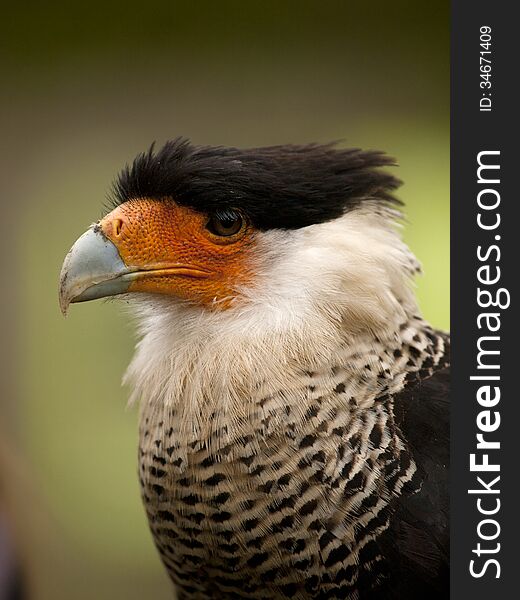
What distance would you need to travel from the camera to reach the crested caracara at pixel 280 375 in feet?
2.70

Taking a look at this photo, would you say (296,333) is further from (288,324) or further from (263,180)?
(263,180)

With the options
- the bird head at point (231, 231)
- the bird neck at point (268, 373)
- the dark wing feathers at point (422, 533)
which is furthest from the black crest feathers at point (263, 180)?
the dark wing feathers at point (422, 533)

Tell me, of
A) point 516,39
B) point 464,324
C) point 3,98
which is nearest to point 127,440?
point 3,98

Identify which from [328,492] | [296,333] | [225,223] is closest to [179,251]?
→ [225,223]

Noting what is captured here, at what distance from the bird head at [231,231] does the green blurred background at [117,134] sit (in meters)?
0.85

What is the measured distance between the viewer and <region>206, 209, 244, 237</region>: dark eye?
881 millimetres

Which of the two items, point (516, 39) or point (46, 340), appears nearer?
point (516, 39)

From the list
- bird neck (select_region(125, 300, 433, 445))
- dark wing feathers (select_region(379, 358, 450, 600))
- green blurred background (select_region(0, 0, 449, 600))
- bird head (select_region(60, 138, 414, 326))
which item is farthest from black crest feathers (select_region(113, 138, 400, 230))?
green blurred background (select_region(0, 0, 449, 600))

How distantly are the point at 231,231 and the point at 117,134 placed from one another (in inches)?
52.8

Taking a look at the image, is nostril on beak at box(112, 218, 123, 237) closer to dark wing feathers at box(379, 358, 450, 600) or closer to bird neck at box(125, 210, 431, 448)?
bird neck at box(125, 210, 431, 448)

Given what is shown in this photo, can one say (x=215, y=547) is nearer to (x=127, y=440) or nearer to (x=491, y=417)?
(x=491, y=417)

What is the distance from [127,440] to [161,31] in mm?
1152

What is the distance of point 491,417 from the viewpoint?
0.79 m

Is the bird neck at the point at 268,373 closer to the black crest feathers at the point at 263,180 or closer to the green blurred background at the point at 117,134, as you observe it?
the black crest feathers at the point at 263,180
